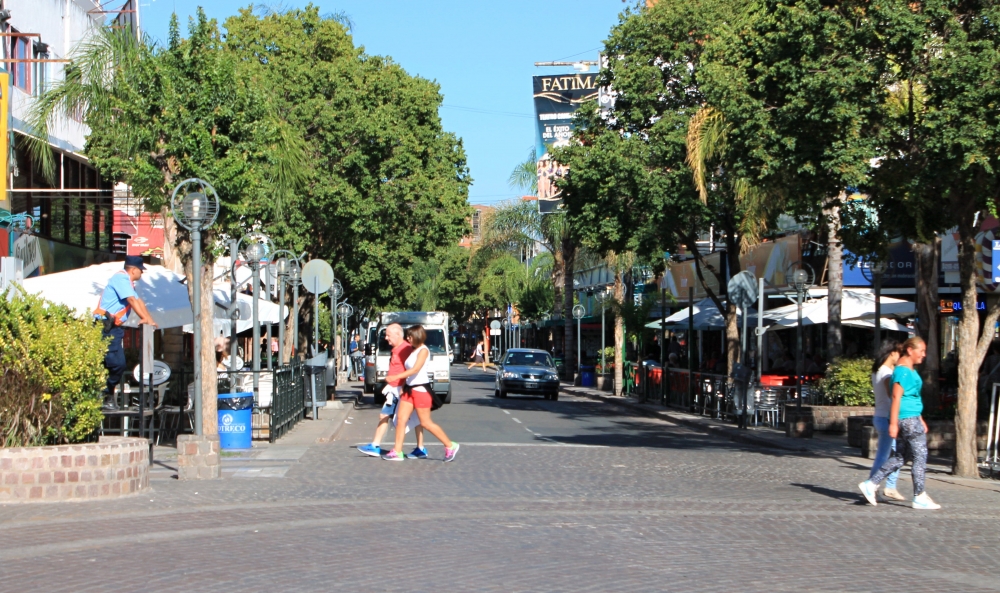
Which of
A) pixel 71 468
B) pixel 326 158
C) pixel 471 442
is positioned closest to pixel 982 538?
pixel 71 468

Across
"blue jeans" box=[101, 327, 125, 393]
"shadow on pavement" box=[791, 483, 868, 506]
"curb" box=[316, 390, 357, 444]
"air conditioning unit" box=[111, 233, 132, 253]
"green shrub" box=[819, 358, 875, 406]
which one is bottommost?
"shadow on pavement" box=[791, 483, 868, 506]

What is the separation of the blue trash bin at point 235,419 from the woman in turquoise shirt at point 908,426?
878cm

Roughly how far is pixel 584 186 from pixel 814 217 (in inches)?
474

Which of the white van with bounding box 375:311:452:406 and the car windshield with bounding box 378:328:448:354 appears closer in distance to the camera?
the white van with bounding box 375:311:452:406

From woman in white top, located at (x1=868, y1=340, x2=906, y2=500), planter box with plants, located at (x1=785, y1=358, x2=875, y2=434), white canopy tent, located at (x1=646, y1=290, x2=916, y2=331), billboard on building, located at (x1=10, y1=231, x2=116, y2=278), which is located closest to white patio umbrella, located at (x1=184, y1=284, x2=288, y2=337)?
billboard on building, located at (x1=10, y1=231, x2=116, y2=278)

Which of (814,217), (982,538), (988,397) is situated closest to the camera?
(982,538)

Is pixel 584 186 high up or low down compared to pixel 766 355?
up

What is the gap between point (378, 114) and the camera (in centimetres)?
2989

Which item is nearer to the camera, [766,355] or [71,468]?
[71,468]

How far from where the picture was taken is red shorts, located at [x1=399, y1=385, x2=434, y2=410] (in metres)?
15.2

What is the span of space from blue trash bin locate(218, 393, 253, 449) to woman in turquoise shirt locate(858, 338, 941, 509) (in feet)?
28.8

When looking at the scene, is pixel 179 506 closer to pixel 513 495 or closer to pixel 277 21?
pixel 513 495

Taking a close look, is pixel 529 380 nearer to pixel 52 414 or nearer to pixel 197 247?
pixel 197 247

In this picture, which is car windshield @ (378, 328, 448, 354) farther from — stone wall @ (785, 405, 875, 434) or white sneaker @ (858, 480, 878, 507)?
white sneaker @ (858, 480, 878, 507)
